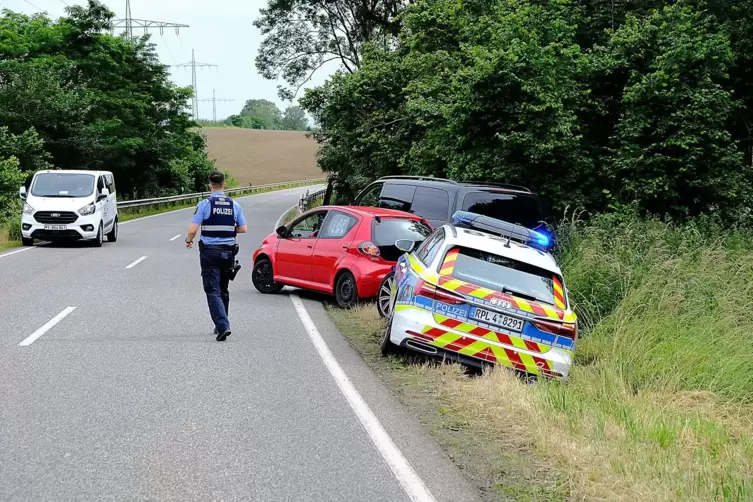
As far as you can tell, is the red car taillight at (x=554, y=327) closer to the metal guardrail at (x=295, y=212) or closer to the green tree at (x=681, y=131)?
the green tree at (x=681, y=131)

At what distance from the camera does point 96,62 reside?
43438 millimetres

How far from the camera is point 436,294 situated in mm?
8156

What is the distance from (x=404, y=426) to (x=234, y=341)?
3.74 m

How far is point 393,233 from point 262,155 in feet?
348

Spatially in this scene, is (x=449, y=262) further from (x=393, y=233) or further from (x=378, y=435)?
(x=393, y=233)

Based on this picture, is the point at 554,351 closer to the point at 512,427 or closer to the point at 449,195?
the point at 512,427

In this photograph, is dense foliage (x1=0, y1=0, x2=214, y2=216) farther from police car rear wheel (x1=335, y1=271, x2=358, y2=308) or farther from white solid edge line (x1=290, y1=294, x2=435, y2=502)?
white solid edge line (x1=290, y1=294, x2=435, y2=502)

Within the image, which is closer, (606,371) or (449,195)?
(606,371)

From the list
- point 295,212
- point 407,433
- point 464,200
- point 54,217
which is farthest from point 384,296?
point 295,212

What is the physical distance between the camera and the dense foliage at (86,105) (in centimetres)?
3659

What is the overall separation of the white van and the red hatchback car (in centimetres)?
915

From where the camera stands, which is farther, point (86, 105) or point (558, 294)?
point (86, 105)

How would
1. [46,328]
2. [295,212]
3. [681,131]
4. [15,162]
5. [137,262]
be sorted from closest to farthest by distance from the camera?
1. [46,328]
2. [681,131]
3. [137,262]
4. [15,162]
5. [295,212]

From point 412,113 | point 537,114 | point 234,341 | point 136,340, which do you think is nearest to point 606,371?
point 234,341
